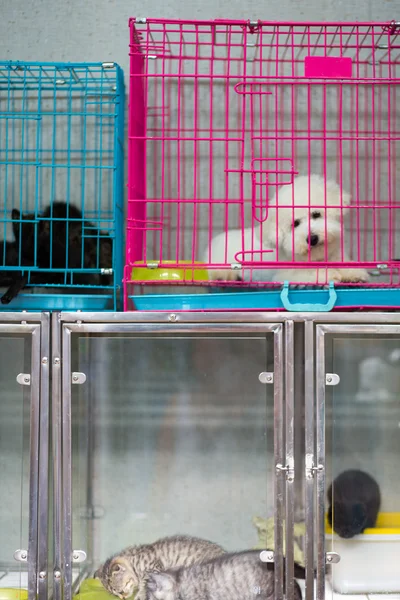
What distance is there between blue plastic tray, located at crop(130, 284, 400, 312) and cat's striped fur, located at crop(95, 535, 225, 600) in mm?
588

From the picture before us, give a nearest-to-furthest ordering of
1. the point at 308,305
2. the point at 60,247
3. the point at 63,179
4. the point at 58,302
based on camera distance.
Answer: the point at 308,305 → the point at 58,302 → the point at 60,247 → the point at 63,179

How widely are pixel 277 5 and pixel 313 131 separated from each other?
407mm

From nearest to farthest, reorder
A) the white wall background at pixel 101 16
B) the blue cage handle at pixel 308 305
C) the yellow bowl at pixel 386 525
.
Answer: the blue cage handle at pixel 308 305
the yellow bowl at pixel 386 525
the white wall background at pixel 101 16

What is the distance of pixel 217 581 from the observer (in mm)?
1502

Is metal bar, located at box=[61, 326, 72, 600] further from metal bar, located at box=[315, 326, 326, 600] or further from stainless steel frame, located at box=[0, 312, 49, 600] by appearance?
metal bar, located at box=[315, 326, 326, 600]

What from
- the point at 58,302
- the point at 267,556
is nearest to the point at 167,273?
the point at 58,302

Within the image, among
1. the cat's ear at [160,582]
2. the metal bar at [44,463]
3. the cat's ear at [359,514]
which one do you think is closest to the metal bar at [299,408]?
the cat's ear at [359,514]

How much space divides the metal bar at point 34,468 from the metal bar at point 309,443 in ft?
2.02

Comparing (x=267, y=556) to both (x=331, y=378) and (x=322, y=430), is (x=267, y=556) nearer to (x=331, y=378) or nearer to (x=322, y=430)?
(x=322, y=430)

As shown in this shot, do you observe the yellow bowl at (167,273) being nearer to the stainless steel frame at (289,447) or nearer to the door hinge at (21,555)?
the stainless steel frame at (289,447)

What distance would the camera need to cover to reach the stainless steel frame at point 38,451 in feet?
4.67

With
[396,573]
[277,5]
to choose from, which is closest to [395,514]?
[396,573]

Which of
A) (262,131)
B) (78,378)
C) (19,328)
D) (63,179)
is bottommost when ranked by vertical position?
(78,378)

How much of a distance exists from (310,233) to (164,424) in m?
0.60
